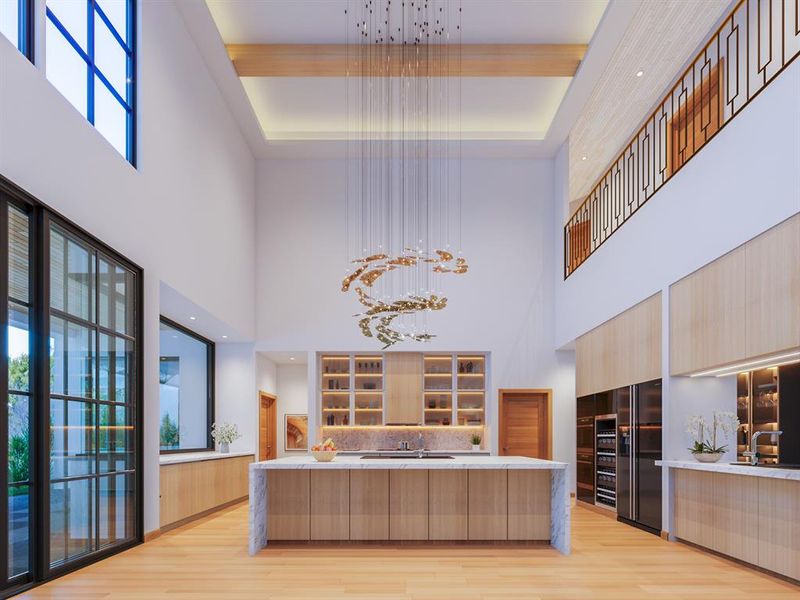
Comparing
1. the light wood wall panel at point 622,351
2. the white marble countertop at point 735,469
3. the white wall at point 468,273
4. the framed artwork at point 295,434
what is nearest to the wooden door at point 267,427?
the framed artwork at point 295,434

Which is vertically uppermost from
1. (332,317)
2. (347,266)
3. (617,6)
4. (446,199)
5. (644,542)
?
(617,6)

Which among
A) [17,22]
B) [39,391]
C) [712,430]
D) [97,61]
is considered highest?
[97,61]

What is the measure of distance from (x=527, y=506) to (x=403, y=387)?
599 cm

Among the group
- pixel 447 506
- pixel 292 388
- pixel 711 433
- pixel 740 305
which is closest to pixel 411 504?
pixel 447 506

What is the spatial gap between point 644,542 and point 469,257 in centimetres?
686

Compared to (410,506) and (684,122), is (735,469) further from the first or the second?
(684,122)

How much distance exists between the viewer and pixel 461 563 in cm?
666

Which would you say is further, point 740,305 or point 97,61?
point 97,61

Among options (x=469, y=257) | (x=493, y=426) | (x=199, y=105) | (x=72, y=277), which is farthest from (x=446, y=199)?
(x=72, y=277)

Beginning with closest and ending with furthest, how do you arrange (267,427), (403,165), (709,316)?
(709,316), (403,165), (267,427)

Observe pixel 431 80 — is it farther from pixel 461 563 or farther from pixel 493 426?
pixel 461 563

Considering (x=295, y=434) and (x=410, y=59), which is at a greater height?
(x=410, y=59)

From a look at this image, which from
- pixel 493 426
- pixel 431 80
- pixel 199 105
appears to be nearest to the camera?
pixel 199 105

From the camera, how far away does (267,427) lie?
14.4 m
